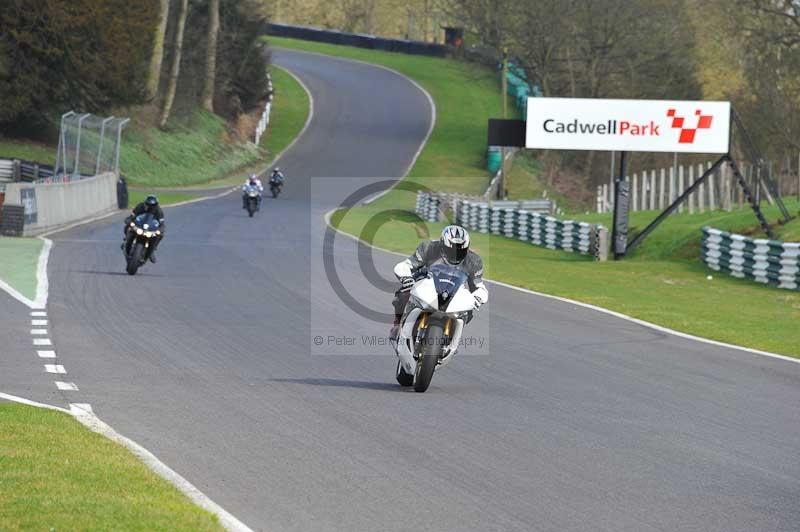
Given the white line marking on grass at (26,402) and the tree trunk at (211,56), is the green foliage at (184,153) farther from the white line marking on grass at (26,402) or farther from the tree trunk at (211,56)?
the white line marking on grass at (26,402)

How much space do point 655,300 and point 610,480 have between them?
16199 millimetres

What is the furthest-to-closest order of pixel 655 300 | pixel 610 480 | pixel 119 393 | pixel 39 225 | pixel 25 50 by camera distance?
1. pixel 25 50
2. pixel 39 225
3. pixel 655 300
4. pixel 119 393
5. pixel 610 480

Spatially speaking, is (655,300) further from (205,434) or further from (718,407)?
(205,434)

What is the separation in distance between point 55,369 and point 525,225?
1151 inches

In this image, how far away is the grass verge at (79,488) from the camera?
6.82 m

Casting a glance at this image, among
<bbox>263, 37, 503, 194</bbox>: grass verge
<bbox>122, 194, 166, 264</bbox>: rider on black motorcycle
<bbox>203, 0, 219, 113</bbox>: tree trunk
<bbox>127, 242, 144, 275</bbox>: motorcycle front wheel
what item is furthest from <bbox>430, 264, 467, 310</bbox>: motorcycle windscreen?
<bbox>203, 0, 219, 113</bbox>: tree trunk

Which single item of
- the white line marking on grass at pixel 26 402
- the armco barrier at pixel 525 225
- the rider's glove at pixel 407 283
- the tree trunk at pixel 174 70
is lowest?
the armco barrier at pixel 525 225

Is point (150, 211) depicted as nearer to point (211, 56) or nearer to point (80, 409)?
point (80, 409)

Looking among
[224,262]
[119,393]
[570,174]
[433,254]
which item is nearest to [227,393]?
[119,393]

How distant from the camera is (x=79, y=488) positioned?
7582mm

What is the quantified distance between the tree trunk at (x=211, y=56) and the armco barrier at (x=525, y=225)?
23.2 meters

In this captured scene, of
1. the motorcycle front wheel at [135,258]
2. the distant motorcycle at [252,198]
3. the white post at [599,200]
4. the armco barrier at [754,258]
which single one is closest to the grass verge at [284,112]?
the white post at [599,200]

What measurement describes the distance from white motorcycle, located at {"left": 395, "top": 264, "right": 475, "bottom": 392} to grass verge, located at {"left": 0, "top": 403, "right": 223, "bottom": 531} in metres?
3.30

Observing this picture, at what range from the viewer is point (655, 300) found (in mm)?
24484
